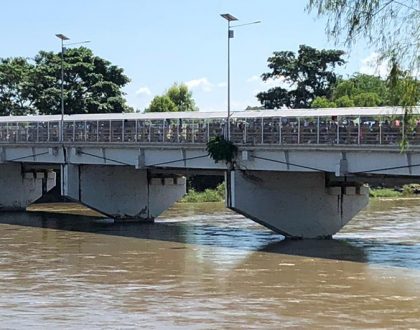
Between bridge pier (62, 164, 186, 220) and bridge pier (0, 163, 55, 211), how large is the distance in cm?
966

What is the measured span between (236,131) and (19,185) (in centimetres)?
2413

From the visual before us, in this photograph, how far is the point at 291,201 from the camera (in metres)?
40.7

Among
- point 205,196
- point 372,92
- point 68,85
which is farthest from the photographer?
point 68,85

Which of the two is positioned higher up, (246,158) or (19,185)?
(246,158)

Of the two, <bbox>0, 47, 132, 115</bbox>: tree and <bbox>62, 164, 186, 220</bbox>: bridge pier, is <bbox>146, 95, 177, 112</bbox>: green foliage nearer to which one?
<bbox>0, 47, 132, 115</bbox>: tree

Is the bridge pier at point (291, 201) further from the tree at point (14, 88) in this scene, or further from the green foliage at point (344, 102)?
the tree at point (14, 88)

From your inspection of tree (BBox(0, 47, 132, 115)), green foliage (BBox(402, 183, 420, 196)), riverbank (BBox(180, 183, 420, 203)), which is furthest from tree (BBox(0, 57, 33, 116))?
green foliage (BBox(402, 183, 420, 196))

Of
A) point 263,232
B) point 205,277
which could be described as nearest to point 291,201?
point 263,232

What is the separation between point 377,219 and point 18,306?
30971 mm

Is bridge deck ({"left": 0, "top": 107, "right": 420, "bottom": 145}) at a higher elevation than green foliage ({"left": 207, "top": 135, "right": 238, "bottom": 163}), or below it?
higher

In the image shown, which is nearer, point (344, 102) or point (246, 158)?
point (246, 158)

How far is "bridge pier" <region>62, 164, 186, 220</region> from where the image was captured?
168 feet

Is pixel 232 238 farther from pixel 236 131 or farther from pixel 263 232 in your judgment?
pixel 236 131

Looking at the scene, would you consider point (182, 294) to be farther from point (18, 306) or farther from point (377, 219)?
point (377, 219)
